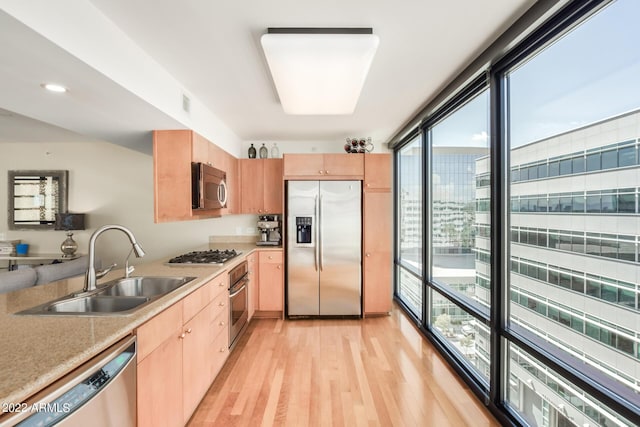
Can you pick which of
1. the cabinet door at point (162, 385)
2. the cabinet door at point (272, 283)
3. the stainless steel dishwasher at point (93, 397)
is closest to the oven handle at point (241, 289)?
the cabinet door at point (272, 283)

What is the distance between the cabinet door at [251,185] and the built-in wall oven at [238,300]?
1.08 meters

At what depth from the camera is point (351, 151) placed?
409 cm

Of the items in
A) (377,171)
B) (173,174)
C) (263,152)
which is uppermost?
(263,152)

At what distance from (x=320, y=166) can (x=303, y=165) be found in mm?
230

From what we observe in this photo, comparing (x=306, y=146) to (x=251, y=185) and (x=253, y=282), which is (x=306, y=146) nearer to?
(x=251, y=185)

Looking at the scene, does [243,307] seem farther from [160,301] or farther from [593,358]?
[593,358]

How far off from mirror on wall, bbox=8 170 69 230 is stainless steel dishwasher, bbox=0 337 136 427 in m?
4.23

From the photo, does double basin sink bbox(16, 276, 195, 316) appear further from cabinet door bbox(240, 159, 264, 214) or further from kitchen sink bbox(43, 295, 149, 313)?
cabinet door bbox(240, 159, 264, 214)

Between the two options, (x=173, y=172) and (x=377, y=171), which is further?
(x=377, y=171)

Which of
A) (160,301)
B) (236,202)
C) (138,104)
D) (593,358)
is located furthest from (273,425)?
(236,202)

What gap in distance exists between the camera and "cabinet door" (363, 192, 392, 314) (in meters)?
3.87

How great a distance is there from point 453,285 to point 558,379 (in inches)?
48.2

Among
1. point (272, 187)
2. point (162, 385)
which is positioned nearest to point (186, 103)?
point (272, 187)

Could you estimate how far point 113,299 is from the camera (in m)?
1.75
